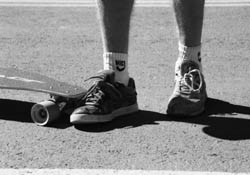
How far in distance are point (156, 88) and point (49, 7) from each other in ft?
10.4

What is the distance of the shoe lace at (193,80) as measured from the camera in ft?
13.4

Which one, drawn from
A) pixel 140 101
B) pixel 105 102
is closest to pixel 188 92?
pixel 140 101

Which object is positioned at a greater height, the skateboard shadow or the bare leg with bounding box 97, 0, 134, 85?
the bare leg with bounding box 97, 0, 134, 85

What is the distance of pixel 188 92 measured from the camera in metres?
4.06

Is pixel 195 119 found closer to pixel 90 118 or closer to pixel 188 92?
pixel 188 92

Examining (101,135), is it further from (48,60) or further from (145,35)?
(145,35)

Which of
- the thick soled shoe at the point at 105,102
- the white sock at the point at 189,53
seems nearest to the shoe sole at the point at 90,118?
the thick soled shoe at the point at 105,102

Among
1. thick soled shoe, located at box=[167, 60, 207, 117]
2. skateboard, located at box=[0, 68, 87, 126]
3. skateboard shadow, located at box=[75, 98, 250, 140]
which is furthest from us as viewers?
thick soled shoe, located at box=[167, 60, 207, 117]

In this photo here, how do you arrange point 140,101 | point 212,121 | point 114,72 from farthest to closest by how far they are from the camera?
point 140,101 < point 114,72 < point 212,121

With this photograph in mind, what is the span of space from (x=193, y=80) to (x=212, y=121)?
1.06 feet

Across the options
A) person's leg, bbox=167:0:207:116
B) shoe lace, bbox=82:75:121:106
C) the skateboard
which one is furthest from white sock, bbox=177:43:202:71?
the skateboard

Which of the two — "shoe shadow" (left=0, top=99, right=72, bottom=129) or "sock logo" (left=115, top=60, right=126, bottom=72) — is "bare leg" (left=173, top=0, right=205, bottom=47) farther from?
"shoe shadow" (left=0, top=99, right=72, bottom=129)

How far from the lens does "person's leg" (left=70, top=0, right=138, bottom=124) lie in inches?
154

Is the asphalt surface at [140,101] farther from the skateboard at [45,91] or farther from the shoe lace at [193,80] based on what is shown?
the shoe lace at [193,80]
